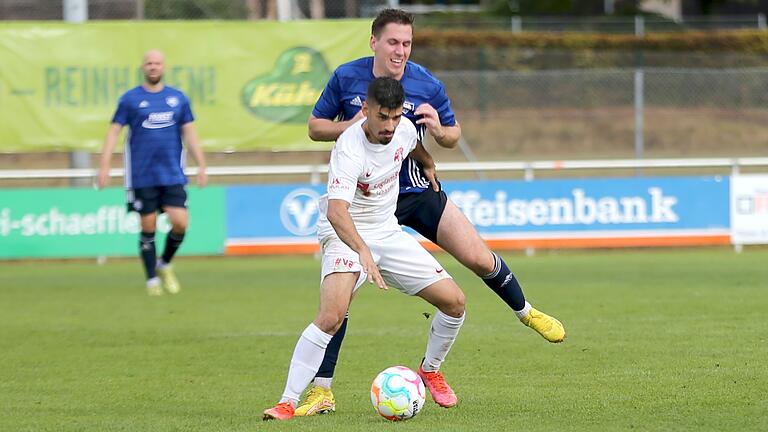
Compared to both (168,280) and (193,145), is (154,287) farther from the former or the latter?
(193,145)

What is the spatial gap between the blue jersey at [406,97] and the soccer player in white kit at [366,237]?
1.71ft

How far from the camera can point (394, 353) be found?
9.07m

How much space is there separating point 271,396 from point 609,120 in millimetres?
23164

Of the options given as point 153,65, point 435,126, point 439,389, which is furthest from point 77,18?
point 439,389

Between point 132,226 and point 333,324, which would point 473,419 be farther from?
point 132,226

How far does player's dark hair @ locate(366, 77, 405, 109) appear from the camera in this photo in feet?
20.8

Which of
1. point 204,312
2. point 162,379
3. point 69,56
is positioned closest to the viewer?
point 162,379

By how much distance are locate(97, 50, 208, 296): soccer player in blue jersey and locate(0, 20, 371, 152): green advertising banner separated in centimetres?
554

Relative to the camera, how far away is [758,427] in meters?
6.09

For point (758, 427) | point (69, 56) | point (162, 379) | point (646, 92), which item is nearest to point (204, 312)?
point (162, 379)

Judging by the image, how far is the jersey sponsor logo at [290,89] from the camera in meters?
19.3

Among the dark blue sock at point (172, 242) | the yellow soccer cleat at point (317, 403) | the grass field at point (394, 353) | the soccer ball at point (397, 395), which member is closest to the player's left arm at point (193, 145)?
the dark blue sock at point (172, 242)

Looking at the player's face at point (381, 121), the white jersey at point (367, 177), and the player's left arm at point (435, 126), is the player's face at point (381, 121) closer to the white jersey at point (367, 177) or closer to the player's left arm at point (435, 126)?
the white jersey at point (367, 177)

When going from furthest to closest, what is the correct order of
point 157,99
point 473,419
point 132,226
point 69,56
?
point 69,56, point 132,226, point 157,99, point 473,419
